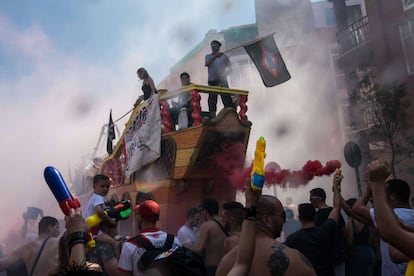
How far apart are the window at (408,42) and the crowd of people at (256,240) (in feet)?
39.8

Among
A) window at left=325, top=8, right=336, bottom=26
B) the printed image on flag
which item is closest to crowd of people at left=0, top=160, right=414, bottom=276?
the printed image on flag

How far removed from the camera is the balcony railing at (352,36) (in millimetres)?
17656

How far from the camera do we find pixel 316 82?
72.4 ft

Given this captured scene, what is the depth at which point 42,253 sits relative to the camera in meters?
3.76

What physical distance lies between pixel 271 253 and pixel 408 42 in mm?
15213

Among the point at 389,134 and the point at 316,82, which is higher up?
the point at 316,82

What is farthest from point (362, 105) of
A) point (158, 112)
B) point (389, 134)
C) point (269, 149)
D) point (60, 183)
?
point (60, 183)

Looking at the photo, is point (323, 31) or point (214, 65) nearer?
point (214, 65)

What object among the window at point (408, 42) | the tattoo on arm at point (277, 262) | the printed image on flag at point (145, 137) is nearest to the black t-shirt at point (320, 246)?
the tattoo on arm at point (277, 262)

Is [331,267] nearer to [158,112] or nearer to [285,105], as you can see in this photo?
[158,112]

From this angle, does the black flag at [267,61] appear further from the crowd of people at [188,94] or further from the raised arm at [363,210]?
the raised arm at [363,210]

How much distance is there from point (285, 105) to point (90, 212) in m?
17.4

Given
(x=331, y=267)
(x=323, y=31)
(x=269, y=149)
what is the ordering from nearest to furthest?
(x=331, y=267) → (x=269, y=149) → (x=323, y=31)

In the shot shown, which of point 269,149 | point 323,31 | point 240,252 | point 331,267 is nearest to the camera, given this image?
point 240,252
